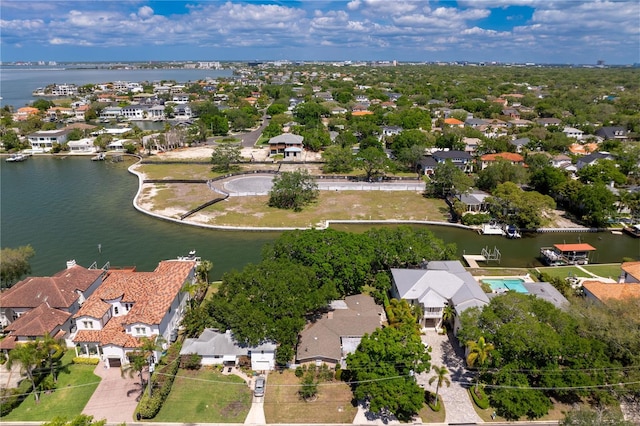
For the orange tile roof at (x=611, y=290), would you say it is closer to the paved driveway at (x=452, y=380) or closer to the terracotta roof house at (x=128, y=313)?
the paved driveway at (x=452, y=380)

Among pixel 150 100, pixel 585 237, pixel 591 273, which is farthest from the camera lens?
pixel 150 100

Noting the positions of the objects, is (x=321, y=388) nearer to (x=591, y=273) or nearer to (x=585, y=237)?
(x=591, y=273)

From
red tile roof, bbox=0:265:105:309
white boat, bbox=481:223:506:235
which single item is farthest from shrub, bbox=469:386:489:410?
red tile roof, bbox=0:265:105:309

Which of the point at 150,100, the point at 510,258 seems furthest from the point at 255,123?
the point at 510,258

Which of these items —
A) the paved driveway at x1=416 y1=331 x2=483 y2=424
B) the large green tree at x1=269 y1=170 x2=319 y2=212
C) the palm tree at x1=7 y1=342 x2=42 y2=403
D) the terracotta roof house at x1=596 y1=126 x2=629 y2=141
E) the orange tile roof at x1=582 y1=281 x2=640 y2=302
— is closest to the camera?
the palm tree at x1=7 y1=342 x2=42 y2=403

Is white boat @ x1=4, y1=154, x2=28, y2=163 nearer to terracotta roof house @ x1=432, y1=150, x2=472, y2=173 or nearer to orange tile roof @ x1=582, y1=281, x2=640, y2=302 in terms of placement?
terracotta roof house @ x1=432, y1=150, x2=472, y2=173

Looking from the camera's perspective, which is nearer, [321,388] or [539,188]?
[321,388]
